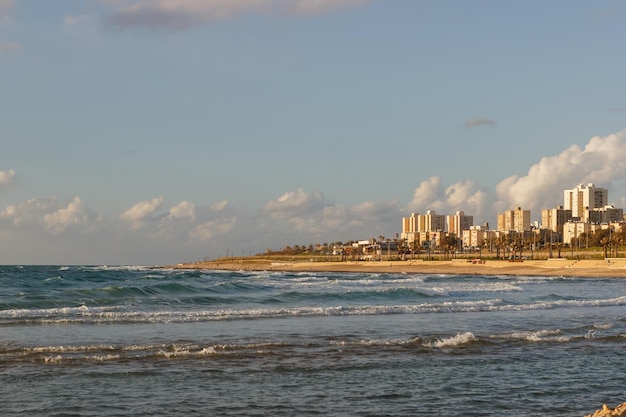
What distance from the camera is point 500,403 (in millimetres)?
11641

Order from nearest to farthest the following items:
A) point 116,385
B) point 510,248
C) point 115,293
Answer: point 116,385 → point 115,293 → point 510,248

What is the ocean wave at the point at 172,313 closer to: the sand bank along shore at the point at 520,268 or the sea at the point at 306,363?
the sea at the point at 306,363

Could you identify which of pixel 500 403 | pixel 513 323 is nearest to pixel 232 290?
pixel 513 323

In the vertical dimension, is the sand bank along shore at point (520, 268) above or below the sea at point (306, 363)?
below

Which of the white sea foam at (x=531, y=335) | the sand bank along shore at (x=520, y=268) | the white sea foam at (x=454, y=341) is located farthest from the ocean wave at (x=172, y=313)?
the sand bank along shore at (x=520, y=268)

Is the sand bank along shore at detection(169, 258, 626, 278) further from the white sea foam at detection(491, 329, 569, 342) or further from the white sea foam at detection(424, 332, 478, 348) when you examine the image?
the white sea foam at detection(424, 332, 478, 348)

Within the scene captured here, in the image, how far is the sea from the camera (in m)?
11.6

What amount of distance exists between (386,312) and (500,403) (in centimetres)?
1706

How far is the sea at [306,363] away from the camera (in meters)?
11.6

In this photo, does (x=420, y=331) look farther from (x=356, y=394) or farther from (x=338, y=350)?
(x=356, y=394)

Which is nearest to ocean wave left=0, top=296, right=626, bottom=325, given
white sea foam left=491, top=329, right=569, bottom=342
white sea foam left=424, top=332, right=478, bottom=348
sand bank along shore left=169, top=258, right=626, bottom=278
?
white sea foam left=491, top=329, right=569, bottom=342

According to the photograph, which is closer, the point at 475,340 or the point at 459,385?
the point at 459,385

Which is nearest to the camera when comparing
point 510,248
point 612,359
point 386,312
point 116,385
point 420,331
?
point 116,385

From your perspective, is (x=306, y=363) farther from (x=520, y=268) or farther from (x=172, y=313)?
(x=520, y=268)
